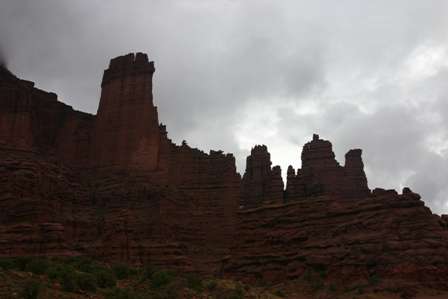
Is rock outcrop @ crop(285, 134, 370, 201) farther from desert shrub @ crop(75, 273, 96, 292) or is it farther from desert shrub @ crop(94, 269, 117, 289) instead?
desert shrub @ crop(75, 273, 96, 292)

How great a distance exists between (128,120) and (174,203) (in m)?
13.9

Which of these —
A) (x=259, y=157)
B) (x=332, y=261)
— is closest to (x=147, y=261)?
(x=332, y=261)

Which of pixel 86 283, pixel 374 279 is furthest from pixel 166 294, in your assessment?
pixel 374 279

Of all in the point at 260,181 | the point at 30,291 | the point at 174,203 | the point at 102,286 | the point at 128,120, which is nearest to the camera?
the point at 30,291

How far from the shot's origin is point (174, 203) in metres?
69.5

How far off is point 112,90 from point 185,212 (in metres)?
20.6

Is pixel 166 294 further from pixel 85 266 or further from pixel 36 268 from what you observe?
pixel 85 266

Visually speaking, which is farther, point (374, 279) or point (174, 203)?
point (174, 203)

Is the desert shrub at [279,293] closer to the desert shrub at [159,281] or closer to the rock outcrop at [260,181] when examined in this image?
the desert shrub at [159,281]

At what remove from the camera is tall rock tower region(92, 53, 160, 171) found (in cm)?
7481

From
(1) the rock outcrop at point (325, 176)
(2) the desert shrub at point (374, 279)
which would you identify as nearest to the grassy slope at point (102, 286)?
(2) the desert shrub at point (374, 279)

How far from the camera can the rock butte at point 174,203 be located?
44.3 metres

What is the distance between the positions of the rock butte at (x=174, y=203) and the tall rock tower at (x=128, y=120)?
6.0 inches

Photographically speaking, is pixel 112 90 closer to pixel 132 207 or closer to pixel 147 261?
pixel 132 207
